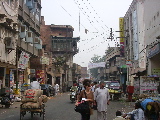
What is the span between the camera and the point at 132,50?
4584cm

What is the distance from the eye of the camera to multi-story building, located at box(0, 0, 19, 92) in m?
22.4

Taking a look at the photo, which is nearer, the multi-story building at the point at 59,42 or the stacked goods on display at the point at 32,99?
the stacked goods on display at the point at 32,99

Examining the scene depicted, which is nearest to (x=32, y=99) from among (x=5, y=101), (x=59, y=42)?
(x=5, y=101)

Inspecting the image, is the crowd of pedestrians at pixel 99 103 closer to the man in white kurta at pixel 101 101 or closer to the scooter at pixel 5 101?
the man in white kurta at pixel 101 101

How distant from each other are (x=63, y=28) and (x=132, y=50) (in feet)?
94.9

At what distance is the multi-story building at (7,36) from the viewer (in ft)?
73.5

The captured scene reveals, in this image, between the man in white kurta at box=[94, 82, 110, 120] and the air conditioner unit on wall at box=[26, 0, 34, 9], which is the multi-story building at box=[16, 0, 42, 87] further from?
the man in white kurta at box=[94, 82, 110, 120]

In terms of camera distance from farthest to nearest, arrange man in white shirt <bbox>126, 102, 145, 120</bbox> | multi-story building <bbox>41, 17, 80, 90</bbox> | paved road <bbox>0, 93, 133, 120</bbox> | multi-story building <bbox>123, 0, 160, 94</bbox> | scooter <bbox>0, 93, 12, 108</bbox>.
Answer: multi-story building <bbox>41, 17, 80, 90</bbox> → multi-story building <bbox>123, 0, 160, 94</bbox> → scooter <bbox>0, 93, 12, 108</bbox> → paved road <bbox>0, 93, 133, 120</bbox> → man in white shirt <bbox>126, 102, 145, 120</bbox>

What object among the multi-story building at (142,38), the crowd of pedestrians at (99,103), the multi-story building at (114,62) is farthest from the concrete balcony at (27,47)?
the multi-story building at (114,62)

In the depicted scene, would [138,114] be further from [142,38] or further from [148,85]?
[142,38]

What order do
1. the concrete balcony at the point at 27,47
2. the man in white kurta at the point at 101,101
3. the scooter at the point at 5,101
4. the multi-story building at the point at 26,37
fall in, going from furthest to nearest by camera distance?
the concrete balcony at the point at 27,47
the multi-story building at the point at 26,37
the scooter at the point at 5,101
the man in white kurta at the point at 101,101

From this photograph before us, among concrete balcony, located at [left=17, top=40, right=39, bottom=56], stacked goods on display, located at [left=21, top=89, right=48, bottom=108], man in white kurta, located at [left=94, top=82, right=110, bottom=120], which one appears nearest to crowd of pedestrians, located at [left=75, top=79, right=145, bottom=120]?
man in white kurta, located at [left=94, top=82, right=110, bottom=120]

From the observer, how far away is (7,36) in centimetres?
2406

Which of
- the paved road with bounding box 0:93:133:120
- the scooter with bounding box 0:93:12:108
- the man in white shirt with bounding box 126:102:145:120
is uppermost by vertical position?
the man in white shirt with bounding box 126:102:145:120
